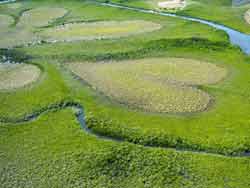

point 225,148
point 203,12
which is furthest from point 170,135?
point 203,12

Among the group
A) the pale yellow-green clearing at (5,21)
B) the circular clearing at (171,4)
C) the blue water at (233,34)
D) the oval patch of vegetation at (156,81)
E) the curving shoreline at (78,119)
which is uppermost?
the circular clearing at (171,4)

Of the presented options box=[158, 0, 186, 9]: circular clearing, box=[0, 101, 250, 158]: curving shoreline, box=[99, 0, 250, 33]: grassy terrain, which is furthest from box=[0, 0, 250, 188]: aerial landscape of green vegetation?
box=[158, 0, 186, 9]: circular clearing

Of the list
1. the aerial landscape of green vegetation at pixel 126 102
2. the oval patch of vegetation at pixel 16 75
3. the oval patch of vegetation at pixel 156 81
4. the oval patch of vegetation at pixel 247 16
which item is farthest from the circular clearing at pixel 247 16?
the oval patch of vegetation at pixel 16 75

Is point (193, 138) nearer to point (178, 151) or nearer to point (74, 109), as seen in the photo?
point (178, 151)

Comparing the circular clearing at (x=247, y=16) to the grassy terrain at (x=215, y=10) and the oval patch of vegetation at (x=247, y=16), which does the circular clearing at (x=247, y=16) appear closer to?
the oval patch of vegetation at (x=247, y=16)

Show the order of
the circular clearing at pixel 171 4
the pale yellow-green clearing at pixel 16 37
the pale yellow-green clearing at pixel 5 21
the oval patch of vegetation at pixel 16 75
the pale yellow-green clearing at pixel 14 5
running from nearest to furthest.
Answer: the oval patch of vegetation at pixel 16 75 → the pale yellow-green clearing at pixel 16 37 → the pale yellow-green clearing at pixel 5 21 → the circular clearing at pixel 171 4 → the pale yellow-green clearing at pixel 14 5

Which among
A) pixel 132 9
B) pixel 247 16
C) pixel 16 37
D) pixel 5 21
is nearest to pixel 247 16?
pixel 247 16
